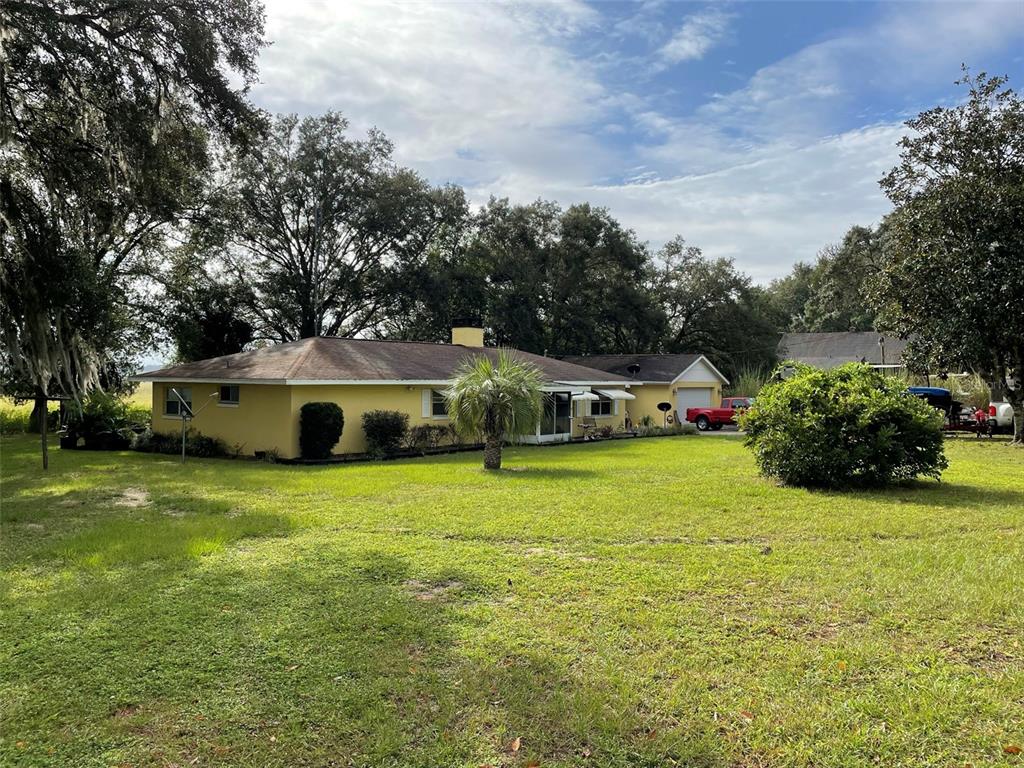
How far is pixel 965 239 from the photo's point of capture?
20781 millimetres

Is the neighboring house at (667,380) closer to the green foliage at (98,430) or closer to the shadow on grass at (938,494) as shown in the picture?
the shadow on grass at (938,494)

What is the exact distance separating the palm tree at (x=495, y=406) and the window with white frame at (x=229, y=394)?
7607 millimetres

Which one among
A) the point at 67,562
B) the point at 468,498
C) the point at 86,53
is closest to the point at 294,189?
the point at 86,53

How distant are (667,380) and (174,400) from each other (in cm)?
2022

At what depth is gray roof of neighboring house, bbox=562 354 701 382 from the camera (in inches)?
1204

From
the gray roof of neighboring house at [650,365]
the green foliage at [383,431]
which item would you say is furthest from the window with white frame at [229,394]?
the gray roof of neighboring house at [650,365]

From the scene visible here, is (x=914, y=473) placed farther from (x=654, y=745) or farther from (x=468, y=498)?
(x=654, y=745)

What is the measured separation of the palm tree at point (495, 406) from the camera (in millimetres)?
14875

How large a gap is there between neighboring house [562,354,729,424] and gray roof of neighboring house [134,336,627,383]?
22.6 ft

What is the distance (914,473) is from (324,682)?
11.4m

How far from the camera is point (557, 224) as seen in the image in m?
36.6

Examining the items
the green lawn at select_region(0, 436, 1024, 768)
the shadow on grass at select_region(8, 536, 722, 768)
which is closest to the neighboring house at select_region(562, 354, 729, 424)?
the green lawn at select_region(0, 436, 1024, 768)

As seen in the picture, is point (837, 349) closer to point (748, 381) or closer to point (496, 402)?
point (748, 381)

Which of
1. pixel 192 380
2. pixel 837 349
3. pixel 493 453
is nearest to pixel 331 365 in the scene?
pixel 192 380
